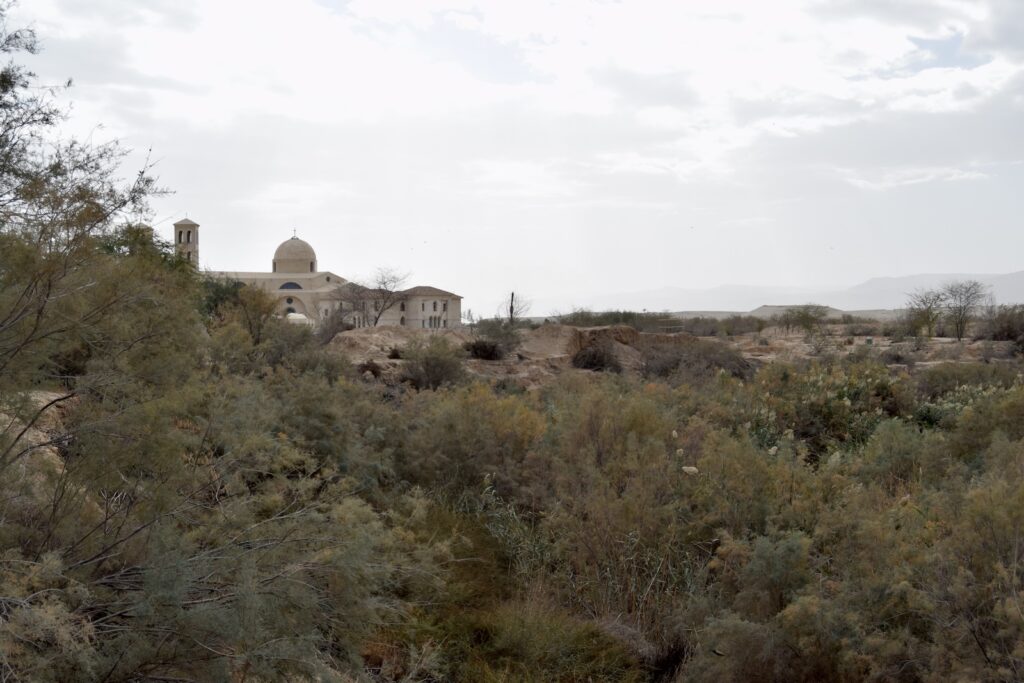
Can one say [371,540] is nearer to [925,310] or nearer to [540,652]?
[540,652]

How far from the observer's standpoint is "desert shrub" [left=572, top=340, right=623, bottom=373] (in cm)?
2202

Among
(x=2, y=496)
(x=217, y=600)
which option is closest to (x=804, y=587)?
Answer: (x=217, y=600)

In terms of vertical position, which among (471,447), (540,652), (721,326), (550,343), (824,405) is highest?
(721,326)

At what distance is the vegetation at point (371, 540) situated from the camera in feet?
14.0

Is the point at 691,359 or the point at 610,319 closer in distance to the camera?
the point at 691,359

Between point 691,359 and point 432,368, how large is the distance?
614 centimetres

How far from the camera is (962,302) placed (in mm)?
43344

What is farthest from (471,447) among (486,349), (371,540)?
(486,349)

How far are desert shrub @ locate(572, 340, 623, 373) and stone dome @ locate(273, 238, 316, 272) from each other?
70168 millimetres

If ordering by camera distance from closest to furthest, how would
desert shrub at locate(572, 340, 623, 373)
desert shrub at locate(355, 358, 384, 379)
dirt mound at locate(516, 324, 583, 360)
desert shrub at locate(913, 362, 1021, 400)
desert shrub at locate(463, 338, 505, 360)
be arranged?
1. desert shrub at locate(913, 362, 1021, 400)
2. desert shrub at locate(355, 358, 384, 379)
3. desert shrub at locate(572, 340, 623, 373)
4. desert shrub at locate(463, 338, 505, 360)
5. dirt mound at locate(516, 324, 583, 360)

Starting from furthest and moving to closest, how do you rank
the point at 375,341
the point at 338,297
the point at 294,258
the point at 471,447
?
1. the point at 294,258
2. the point at 338,297
3. the point at 375,341
4. the point at 471,447

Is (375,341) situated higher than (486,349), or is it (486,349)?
(375,341)

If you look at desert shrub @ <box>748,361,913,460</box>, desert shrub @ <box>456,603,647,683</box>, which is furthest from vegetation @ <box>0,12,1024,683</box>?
desert shrub @ <box>748,361,913,460</box>

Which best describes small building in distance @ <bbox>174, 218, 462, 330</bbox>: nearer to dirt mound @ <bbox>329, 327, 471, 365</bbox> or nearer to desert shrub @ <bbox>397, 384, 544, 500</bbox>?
dirt mound @ <bbox>329, 327, 471, 365</bbox>
